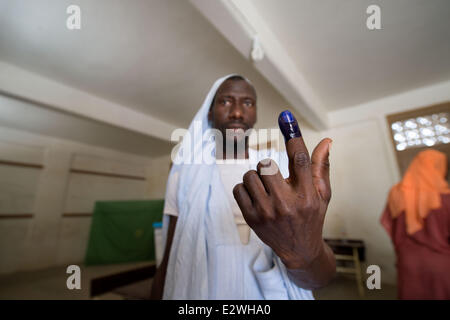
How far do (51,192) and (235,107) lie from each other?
3089mm

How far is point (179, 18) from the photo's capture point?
0.90m

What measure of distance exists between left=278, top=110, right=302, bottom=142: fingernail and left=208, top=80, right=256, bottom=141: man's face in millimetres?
154

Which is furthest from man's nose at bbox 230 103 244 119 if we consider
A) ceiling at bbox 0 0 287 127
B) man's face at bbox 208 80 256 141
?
ceiling at bbox 0 0 287 127

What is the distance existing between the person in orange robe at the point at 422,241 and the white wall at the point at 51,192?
5.87 feet

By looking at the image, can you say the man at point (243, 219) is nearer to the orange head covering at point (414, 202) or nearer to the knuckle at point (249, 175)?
the knuckle at point (249, 175)

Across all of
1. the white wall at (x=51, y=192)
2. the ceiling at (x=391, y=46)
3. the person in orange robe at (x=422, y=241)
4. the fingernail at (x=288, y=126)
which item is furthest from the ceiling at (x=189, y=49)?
the white wall at (x=51, y=192)

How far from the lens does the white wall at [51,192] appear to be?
207cm

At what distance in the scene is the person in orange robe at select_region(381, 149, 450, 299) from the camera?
72 centimetres

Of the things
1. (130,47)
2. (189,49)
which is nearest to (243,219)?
(189,49)

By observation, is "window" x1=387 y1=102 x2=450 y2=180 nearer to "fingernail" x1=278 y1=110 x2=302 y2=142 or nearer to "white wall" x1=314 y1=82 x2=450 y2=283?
"white wall" x1=314 y1=82 x2=450 y2=283

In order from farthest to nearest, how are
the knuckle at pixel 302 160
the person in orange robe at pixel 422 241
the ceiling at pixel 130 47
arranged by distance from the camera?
the ceiling at pixel 130 47, the person in orange robe at pixel 422 241, the knuckle at pixel 302 160

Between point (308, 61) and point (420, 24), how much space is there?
0.78 meters

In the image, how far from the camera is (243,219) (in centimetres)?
31
